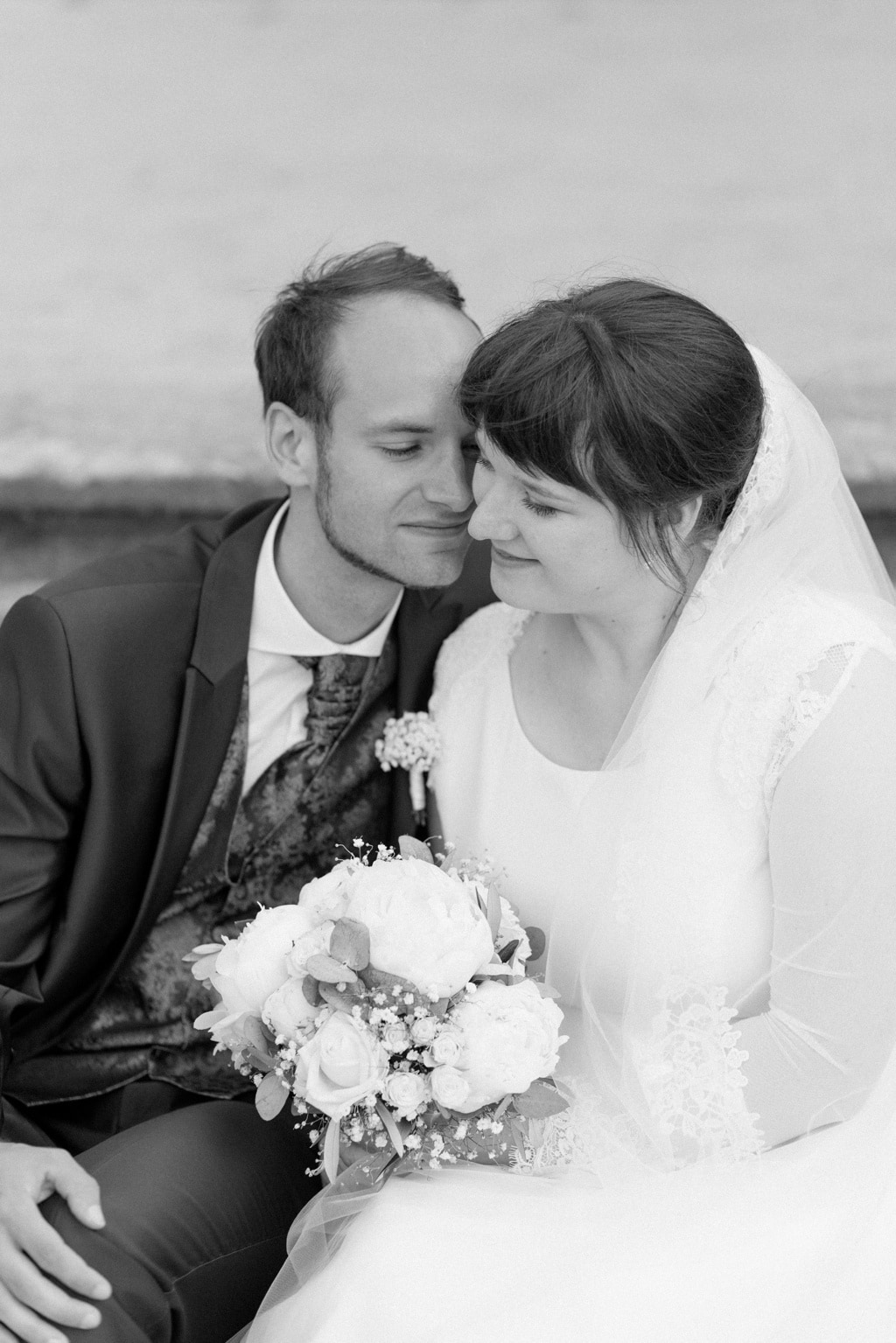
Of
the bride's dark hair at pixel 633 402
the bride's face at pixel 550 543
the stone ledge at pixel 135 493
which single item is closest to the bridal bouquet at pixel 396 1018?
the bride's face at pixel 550 543

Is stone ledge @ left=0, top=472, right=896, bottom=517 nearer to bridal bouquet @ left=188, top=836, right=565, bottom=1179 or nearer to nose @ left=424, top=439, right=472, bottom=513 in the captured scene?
nose @ left=424, top=439, right=472, bottom=513

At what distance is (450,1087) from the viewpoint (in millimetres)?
1594

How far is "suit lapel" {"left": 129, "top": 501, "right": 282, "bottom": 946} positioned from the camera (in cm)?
225

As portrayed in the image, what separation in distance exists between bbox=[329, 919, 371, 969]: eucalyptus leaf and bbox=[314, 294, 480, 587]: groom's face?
86 cm

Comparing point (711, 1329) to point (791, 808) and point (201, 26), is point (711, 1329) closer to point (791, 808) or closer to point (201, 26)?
point (791, 808)

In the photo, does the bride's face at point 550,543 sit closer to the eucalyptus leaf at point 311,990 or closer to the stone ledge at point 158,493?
the eucalyptus leaf at point 311,990

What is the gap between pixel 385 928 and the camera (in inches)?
64.3

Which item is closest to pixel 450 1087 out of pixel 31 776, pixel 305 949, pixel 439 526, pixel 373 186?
pixel 305 949

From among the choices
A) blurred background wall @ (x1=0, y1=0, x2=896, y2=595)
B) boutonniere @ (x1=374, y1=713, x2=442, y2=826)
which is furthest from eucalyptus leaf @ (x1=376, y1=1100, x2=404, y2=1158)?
blurred background wall @ (x1=0, y1=0, x2=896, y2=595)

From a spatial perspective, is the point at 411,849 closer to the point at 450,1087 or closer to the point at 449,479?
the point at 450,1087

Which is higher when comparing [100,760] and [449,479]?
[449,479]

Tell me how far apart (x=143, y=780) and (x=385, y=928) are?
773 millimetres

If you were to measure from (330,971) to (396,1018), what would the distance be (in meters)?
0.10

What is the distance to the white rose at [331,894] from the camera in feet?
5.66
